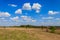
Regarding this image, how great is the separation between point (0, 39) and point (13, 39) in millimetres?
1690

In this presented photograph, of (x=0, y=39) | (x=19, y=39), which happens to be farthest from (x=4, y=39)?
(x=19, y=39)

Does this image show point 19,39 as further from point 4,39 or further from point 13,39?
point 4,39

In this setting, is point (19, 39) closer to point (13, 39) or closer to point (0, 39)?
point (13, 39)

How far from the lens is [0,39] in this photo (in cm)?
1688

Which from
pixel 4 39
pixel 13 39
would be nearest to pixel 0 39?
pixel 4 39

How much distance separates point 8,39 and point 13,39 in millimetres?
665

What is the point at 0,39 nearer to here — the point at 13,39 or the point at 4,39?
the point at 4,39

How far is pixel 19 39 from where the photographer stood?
702 inches

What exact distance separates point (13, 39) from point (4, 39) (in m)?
1.18

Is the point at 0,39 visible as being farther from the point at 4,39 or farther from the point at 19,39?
the point at 19,39

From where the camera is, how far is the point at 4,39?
17.0 m

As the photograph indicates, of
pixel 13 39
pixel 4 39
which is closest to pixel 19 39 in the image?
pixel 13 39

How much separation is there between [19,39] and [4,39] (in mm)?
2067

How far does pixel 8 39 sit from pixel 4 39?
0.52 m
